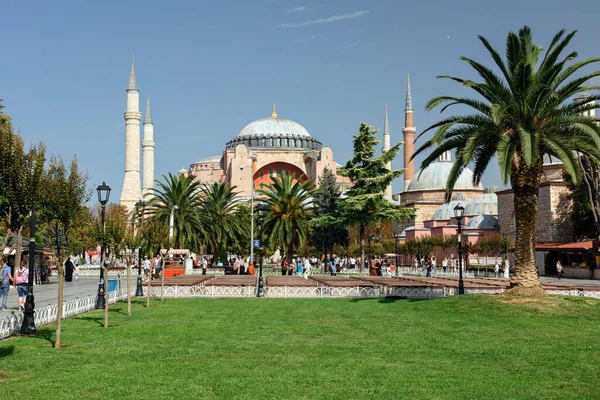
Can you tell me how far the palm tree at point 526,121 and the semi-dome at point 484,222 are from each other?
41971 millimetres

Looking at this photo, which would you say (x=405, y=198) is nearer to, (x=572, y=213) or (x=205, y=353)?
(x=572, y=213)

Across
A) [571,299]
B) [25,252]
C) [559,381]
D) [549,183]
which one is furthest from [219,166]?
[559,381]

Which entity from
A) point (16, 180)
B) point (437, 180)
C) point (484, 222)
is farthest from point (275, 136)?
point (16, 180)

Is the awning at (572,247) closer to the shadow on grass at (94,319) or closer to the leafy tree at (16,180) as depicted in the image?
the shadow on grass at (94,319)

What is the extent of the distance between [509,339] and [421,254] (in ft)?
158

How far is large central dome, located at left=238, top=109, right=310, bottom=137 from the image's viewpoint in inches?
3666

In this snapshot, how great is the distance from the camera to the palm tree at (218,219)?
42250mm

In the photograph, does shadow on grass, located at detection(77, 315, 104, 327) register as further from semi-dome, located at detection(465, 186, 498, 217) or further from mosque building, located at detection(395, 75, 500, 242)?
semi-dome, located at detection(465, 186, 498, 217)

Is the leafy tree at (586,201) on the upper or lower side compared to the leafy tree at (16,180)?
upper

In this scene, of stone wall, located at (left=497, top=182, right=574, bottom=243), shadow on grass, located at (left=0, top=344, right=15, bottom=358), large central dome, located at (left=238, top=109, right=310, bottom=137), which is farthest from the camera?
large central dome, located at (left=238, top=109, right=310, bottom=137)

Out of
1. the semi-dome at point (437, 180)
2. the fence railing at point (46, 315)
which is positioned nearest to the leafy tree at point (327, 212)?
the semi-dome at point (437, 180)

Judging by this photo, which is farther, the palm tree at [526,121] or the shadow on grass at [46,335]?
the palm tree at [526,121]

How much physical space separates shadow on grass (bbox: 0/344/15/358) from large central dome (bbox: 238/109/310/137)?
8256 cm

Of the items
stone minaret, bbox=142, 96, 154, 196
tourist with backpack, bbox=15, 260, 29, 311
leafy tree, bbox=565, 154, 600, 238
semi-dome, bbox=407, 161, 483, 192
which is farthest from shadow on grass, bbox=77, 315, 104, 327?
semi-dome, bbox=407, 161, 483, 192
